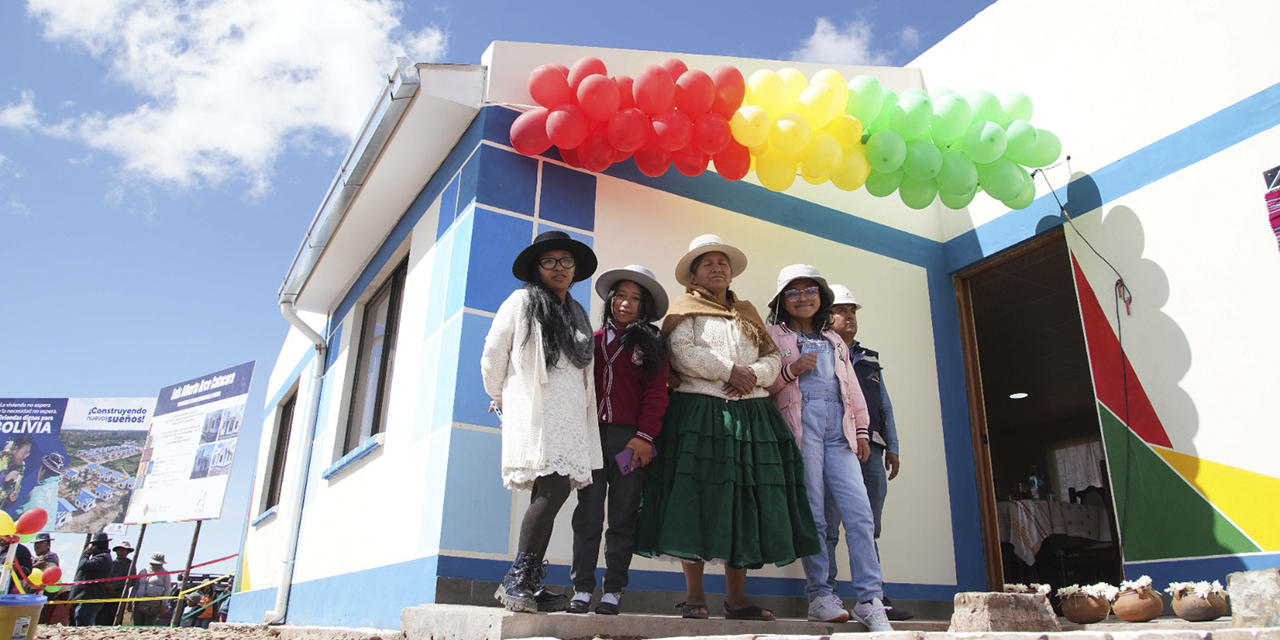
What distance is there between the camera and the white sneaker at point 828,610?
323 centimetres

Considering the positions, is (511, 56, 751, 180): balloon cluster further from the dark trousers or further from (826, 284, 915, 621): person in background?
the dark trousers

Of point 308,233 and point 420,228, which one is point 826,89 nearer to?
point 420,228

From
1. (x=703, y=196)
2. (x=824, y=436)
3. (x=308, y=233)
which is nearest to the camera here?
(x=824, y=436)

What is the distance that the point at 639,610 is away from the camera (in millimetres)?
3807

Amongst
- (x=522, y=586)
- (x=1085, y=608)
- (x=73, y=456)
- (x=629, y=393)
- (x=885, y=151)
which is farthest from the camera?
(x=73, y=456)

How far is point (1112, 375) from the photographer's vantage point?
462 cm

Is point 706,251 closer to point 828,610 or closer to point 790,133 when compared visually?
point 790,133

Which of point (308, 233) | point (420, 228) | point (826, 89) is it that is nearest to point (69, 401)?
point (308, 233)

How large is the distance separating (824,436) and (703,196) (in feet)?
6.38

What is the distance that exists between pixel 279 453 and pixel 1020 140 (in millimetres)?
7849

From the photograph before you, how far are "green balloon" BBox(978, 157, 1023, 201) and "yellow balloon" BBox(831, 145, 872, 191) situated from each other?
720mm

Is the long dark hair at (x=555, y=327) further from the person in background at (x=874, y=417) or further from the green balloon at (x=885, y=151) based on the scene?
the green balloon at (x=885, y=151)

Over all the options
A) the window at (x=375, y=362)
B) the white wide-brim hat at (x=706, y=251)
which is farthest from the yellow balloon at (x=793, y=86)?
the window at (x=375, y=362)

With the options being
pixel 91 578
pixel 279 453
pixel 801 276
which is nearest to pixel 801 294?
pixel 801 276
